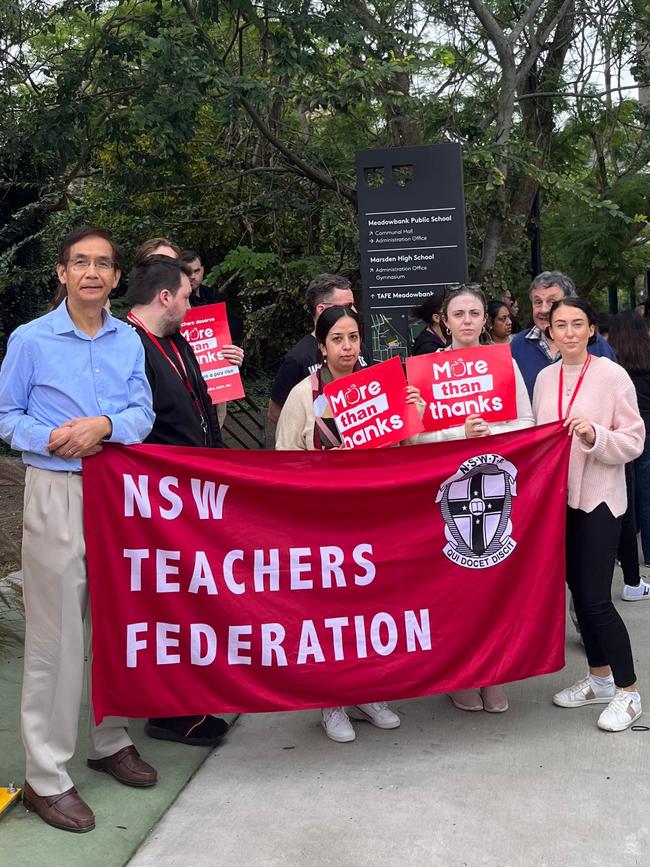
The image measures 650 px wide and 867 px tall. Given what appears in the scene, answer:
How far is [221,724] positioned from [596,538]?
1.85m

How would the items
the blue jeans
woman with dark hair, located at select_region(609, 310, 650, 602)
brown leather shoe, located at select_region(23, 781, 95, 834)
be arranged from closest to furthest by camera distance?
brown leather shoe, located at select_region(23, 781, 95, 834) → woman with dark hair, located at select_region(609, 310, 650, 602) → the blue jeans

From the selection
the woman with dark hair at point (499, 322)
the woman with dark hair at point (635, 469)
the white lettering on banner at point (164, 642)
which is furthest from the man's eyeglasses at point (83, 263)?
the woman with dark hair at point (499, 322)

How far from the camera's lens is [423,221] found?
24.8 feet

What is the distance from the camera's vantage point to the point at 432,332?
5.96 meters

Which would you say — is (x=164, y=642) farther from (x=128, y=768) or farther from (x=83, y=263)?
(x=83, y=263)

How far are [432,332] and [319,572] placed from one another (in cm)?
205

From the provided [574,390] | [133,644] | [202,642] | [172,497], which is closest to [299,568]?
[202,642]

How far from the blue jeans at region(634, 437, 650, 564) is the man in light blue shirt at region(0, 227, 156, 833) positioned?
4548mm

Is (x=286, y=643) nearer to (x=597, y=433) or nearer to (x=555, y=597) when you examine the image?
(x=555, y=597)

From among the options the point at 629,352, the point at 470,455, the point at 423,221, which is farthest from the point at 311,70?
the point at 470,455

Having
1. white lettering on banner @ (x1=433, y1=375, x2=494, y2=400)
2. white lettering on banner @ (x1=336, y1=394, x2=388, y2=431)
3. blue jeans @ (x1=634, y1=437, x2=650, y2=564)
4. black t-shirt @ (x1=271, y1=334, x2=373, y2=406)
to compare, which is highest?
black t-shirt @ (x1=271, y1=334, x2=373, y2=406)

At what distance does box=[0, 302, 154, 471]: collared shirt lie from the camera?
3.88 meters

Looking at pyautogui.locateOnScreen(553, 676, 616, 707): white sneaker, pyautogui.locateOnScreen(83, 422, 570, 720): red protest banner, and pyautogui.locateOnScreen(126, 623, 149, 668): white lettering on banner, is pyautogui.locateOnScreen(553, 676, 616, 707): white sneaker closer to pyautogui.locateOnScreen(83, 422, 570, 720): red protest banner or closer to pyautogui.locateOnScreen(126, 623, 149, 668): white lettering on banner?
pyautogui.locateOnScreen(83, 422, 570, 720): red protest banner

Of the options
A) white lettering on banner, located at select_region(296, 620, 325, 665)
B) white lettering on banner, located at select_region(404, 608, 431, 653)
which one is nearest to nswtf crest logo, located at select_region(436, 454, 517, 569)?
white lettering on banner, located at select_region(404, 608, 431, 653)
